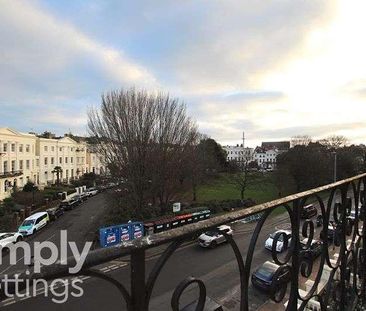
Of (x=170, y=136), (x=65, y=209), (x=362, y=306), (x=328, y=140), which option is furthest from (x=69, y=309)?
(x=328, y=140)

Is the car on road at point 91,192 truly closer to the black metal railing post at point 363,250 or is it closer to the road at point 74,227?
the road at point 74,227

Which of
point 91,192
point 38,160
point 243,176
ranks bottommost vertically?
point 91,192

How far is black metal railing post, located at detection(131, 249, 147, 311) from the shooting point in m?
1.12

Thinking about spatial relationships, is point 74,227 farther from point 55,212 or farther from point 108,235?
point 108,235

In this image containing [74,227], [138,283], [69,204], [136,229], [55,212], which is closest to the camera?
[138,283]

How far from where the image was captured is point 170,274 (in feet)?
13.9

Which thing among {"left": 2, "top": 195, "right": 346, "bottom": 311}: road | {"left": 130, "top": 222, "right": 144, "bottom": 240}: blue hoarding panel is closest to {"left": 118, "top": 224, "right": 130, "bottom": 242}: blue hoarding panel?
{"left": 130, "top": 222, "right": 144, "bottom": 240}: blue hoarding panel

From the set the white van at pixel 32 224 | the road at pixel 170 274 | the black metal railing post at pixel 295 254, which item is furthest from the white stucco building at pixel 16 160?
the black metal railing post at pixel 295 254

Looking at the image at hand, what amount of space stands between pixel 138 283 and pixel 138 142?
80.1 feet

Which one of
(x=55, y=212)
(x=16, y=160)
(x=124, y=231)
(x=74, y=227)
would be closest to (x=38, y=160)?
(x=16, y=160)

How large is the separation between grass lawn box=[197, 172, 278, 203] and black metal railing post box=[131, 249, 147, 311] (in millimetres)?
37937

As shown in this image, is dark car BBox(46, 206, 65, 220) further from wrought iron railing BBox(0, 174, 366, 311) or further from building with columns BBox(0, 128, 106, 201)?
wrought iron railing BBox(0, 174, 366, 311)

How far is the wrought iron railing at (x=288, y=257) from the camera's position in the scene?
3.64 feet

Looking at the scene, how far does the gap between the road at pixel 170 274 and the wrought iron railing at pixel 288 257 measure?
54mm
